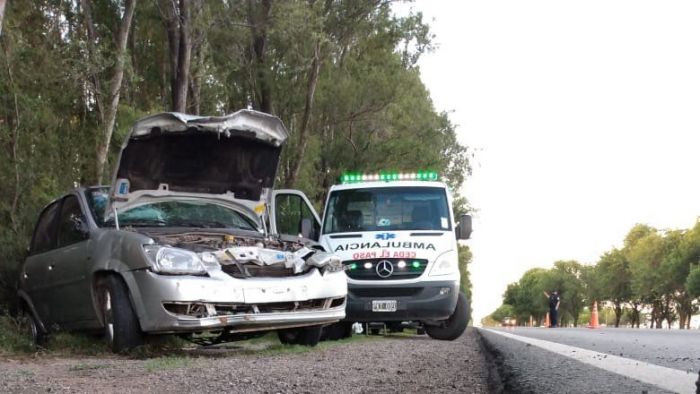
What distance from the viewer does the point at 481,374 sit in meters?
5.50

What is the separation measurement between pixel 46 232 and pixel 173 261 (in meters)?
2.78

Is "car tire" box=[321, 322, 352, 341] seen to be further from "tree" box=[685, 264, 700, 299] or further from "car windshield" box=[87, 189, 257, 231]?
"tree" box=[685, 264, 700, 299]

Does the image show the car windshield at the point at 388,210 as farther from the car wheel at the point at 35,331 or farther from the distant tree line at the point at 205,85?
the car wheel at the point at 35,331

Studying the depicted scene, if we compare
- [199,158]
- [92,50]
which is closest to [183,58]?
[92,50]

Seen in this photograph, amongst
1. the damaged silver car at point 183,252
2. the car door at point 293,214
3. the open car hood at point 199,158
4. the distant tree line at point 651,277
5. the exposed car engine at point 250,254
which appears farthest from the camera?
the distant tree line at point 651,277

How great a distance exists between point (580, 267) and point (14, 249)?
12009cm

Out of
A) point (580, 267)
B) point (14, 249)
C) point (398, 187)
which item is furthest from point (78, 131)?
point (580, 267)

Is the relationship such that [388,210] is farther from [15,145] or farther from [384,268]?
[15,145]

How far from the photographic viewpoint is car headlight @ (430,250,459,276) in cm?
1134

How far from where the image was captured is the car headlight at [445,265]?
446 inches

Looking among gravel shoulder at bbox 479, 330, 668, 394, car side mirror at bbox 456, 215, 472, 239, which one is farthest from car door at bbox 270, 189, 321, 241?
gravel shoulder at bbox 479, 330, 668, 394

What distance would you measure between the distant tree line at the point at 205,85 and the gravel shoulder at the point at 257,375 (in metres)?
5.28

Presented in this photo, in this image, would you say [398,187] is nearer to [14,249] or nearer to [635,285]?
[14,249]

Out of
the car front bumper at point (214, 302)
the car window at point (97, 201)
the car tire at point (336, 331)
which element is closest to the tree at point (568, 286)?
the car tire at point (336, 331)
